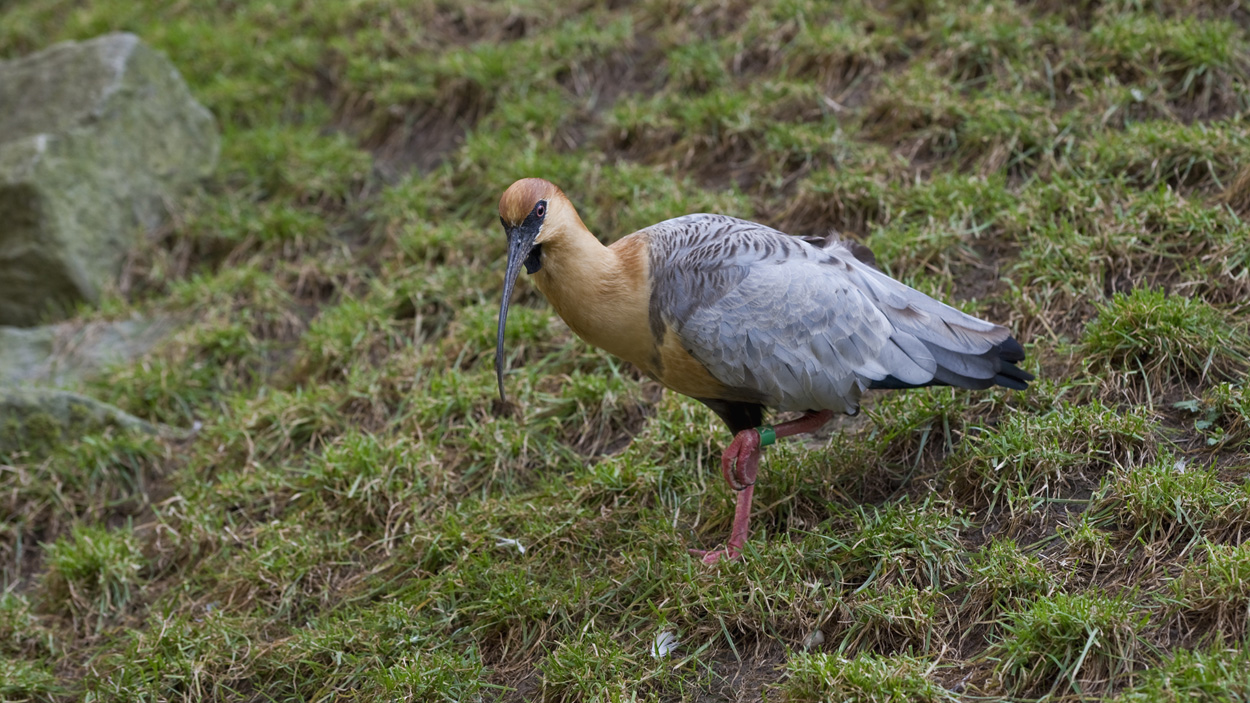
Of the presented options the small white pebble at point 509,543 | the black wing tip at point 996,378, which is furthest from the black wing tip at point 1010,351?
the small white pebble at point 509,543

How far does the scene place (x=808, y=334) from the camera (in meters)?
3.84

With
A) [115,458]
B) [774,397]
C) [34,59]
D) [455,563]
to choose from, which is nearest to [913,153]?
[774,397]

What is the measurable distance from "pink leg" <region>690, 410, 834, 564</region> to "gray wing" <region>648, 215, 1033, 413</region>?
158mm

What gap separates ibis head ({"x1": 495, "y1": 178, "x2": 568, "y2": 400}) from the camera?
3.81 metres

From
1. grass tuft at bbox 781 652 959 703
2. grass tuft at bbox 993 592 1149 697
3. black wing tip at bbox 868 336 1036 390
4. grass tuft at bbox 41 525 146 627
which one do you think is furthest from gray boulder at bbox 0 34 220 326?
grass tuft at bbox 993 592 1149 697

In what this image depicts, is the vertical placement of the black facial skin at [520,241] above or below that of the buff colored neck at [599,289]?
above

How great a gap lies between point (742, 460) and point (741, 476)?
0.07m

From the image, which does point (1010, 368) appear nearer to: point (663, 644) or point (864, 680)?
point (864, 680)

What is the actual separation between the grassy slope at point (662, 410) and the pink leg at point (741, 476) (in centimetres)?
11

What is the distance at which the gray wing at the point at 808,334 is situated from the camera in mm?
3805

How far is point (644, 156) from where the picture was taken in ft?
20.7

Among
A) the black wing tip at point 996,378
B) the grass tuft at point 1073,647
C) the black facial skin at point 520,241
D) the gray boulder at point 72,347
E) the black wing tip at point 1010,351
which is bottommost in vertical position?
the gray boulder at point 72,347

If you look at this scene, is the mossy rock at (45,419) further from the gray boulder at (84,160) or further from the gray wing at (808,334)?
the gray wing at (808,334)

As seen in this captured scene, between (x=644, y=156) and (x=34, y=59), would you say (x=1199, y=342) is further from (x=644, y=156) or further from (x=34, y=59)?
(x=34, y=59)
